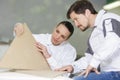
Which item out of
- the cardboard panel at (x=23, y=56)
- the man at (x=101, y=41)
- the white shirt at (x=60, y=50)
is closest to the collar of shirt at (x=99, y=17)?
the man at (x=101, y=41)

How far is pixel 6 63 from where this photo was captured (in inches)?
63.7

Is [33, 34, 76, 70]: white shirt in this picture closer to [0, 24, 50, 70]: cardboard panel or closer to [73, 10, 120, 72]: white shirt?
[0, 24, 50, 70]: cardboard panel

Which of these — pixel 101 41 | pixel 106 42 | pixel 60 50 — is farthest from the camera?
pixel 60 50

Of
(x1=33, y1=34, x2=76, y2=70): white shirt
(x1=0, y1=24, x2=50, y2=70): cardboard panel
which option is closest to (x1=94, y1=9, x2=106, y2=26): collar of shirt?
(x1=0, y1=24, x2=50, y2=70): cardboard panel

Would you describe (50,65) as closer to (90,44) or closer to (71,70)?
(71,70)

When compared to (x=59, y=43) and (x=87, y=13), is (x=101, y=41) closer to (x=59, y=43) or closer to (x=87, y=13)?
(x=87, y=13)

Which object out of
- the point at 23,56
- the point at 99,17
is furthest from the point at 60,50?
the point at 99,17

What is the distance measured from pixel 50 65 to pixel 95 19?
1.70 feet

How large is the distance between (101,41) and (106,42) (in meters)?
0.14

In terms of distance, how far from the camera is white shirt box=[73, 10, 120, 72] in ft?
4.67

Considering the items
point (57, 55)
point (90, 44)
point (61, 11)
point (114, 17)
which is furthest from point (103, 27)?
point (61, 11)

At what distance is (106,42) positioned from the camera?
56.2 inches

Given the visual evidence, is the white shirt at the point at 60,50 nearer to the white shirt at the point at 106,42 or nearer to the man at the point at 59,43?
the man at the point at 59,43

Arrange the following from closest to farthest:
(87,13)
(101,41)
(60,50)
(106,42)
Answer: (106,42) < (101,41) < (87,13) < (60,50)
